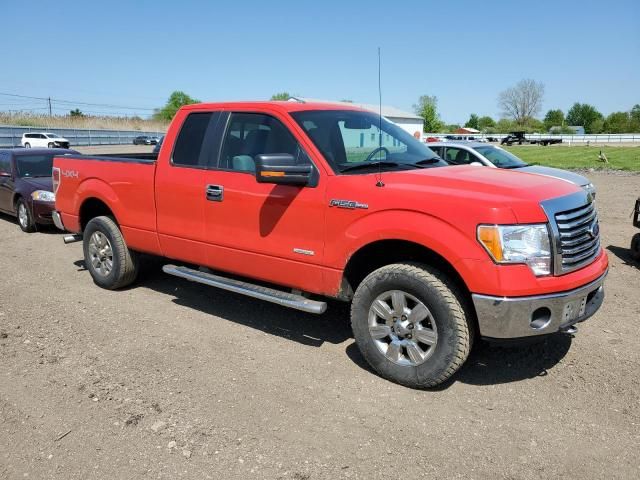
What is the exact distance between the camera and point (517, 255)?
346 centimetres

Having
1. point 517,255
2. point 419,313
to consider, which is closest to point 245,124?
point 419,313

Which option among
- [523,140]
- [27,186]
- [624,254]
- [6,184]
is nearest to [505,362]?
[624,254]

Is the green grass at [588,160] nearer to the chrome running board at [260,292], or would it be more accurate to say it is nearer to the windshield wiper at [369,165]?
the windshield wiper at [369,165]

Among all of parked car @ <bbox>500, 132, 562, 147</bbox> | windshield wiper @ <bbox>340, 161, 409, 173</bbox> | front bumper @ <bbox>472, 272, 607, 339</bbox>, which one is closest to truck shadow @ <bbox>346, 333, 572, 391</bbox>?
front bumper @ <bbox>472, 272, 607, 339</bbox>

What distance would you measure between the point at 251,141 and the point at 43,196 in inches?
270

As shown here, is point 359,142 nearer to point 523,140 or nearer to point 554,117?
point 523,140

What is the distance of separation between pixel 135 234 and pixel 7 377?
2.05m

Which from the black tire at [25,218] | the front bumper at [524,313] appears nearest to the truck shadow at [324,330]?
the front bumper at [524,313]

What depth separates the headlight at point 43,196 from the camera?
10018 mm

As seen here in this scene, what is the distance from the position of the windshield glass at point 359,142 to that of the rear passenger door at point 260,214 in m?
0.21

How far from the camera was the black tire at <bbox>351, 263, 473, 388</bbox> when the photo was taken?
144 inches

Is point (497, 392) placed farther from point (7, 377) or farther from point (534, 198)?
point (7, 377)

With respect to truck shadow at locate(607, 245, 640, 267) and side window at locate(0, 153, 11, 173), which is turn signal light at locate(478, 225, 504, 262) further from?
side window at locate(0, 153, 11, 173)

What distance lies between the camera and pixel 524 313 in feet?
11.4
